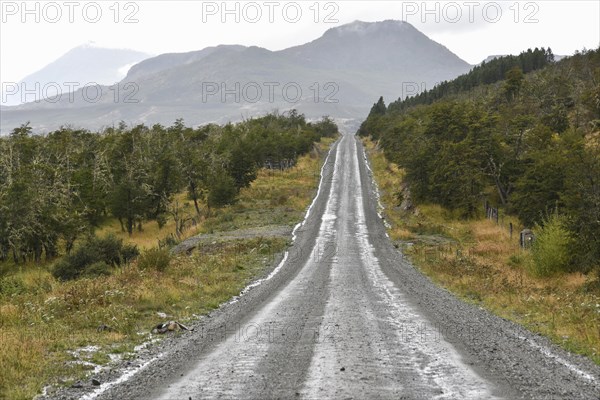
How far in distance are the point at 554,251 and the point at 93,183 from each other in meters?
43.8

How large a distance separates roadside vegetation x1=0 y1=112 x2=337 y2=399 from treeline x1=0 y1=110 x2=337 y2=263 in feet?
0.59

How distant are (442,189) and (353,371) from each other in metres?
34.2

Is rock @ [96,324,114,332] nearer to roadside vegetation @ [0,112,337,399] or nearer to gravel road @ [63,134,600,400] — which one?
roadside vegetation @ [0,112,337,399]

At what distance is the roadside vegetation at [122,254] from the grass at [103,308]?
0.03 metres

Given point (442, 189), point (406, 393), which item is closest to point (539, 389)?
point (406, 393)

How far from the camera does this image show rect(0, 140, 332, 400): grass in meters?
8.66

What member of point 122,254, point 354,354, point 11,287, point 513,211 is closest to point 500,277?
point 354,354

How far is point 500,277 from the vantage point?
2002 cm

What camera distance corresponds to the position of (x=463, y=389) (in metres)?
7.31

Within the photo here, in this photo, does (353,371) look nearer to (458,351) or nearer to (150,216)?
(458,351)

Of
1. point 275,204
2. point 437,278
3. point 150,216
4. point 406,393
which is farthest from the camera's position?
point 150,216

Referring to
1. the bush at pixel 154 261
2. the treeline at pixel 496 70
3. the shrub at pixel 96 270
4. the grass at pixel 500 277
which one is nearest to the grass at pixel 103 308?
the bush at pixel 154 261

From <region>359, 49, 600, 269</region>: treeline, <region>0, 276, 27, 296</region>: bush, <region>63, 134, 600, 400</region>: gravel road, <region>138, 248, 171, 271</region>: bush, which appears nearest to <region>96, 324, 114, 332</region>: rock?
<region>63, 134, 600, 400</region>: gravel road

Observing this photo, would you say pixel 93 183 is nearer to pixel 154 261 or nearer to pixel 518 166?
pixel 154 261
